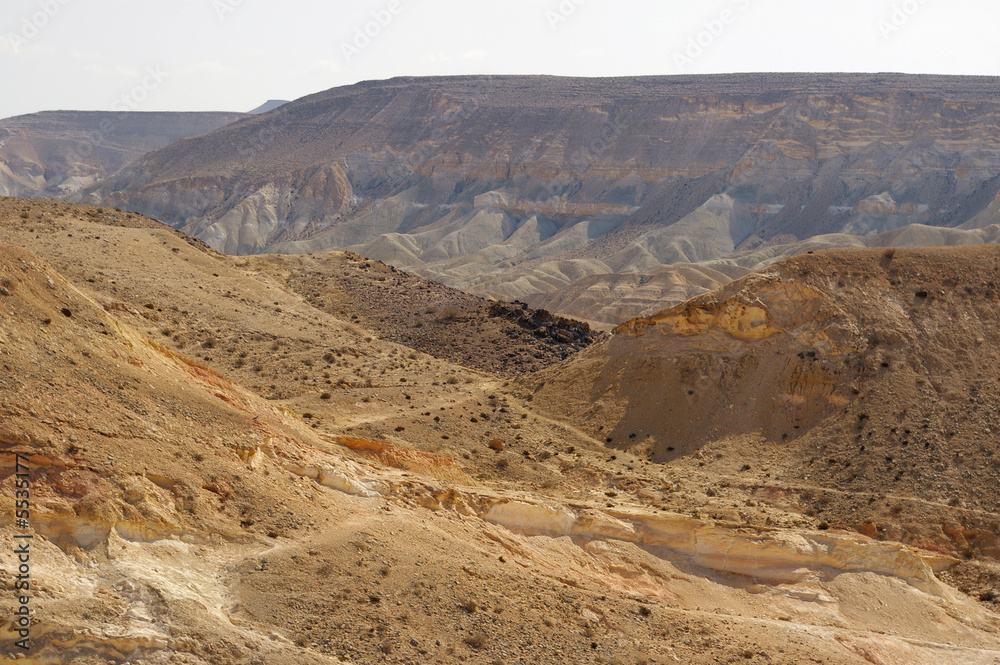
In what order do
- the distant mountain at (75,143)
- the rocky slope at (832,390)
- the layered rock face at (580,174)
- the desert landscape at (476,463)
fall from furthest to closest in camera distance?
the distant mountain at (75,143), the layered rock face at (580,174), the rocky slope at (832,390), the desert landscape at (476,463)

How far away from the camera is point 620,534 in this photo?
1831 centimetres

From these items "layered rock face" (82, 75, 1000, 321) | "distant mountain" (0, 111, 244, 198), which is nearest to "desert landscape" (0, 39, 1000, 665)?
"layered rock face" (82, 75, 1000, 321)

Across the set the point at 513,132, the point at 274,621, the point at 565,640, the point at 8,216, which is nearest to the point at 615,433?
the point at 565,640

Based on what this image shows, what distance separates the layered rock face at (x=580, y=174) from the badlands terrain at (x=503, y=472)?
5808 centimetres

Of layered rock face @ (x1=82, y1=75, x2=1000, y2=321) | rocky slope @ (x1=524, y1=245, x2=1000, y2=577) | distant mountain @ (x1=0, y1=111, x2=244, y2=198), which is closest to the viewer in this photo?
rocky slope @ (x1=524, y1=245, x2=1000, y2=577)

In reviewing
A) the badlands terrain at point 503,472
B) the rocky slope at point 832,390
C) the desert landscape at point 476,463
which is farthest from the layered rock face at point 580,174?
the rocky slope at point 832,390

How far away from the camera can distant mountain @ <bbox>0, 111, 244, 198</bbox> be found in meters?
165

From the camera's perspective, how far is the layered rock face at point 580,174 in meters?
104

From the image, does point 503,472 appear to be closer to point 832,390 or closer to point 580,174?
point 832,390

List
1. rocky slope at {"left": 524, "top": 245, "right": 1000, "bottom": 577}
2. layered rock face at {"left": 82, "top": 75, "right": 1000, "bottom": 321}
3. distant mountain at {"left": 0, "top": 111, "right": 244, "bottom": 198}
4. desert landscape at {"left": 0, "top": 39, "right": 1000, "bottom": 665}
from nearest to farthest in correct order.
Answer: desert landscape at {"left": 0, "top": 39, "right": 1000, "bottom": 665}
rocky slope at {"left": 524, "top": 245, "right": 1000, "bottom": 577}
layered rock face at {"left": 82, "top": 75, "right": 1000, "bottom": 321}
distant mountain at {"left": 0, "top": 111, "right": 244, "bottom": 198}

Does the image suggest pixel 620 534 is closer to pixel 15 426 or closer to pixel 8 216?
pixel 15 426

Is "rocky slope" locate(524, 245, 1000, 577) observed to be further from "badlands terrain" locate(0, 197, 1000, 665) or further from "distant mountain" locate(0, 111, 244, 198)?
"distant mountain" locate(0, 111, 244, 198)

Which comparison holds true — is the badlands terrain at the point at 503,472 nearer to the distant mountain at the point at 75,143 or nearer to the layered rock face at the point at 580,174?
the layered rock face at the point at 580,174

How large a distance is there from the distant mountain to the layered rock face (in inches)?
1161
